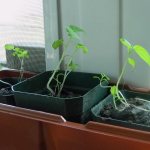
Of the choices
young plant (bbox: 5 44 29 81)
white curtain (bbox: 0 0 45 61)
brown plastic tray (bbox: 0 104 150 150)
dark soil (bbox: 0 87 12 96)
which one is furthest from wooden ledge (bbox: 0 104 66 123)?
white curtain (bbox: 0 0 45 61)

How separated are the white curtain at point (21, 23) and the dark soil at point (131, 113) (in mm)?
455

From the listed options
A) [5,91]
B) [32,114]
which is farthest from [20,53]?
[32,114]

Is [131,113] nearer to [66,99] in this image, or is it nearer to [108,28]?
[66,99]

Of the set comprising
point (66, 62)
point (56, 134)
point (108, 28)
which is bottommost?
point (56, 134)

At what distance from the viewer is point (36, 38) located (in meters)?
1.12

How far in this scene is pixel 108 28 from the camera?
844mm

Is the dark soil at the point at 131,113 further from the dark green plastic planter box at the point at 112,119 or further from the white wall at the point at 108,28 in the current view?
the white wall at the point at 108,28

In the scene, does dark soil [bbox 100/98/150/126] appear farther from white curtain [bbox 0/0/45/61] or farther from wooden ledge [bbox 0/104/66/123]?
white curtain [bbox 0/0/45/61]

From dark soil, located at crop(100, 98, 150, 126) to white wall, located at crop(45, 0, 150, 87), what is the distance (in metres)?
0.14

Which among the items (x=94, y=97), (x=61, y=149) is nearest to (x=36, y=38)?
(x=94, y=97)

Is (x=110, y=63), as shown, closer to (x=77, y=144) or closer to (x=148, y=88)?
(x=148, y=88)

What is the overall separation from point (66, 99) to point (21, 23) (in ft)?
1.91

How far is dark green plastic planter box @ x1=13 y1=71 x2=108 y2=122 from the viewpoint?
0.71 m

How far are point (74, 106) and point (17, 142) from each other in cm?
17
